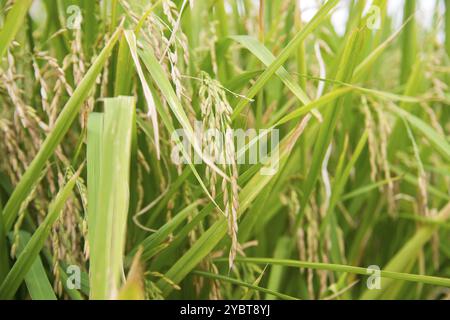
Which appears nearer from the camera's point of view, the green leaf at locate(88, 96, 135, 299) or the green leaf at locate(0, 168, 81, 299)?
the green leaf at locate(88, 96, 135, 299)

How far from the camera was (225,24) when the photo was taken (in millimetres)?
1001

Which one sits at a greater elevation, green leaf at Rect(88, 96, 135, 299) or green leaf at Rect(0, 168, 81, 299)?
green leaf at Rect(88, 96, 135, 299)

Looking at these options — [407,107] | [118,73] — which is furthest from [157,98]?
[407,107]

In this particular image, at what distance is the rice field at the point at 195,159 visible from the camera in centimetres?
67

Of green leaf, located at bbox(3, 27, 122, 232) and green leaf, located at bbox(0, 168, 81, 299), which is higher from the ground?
green leaf, located at bbox(3, 27, 122, 232)

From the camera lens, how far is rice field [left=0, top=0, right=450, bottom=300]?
67 centimetres

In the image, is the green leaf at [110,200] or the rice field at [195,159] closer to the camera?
the green leaf at [110,200]

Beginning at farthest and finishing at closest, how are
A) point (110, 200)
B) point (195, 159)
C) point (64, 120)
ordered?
point (195, 159) < point (64, 120) < point (110, 200)

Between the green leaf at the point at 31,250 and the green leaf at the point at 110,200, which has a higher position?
the green leaf at the point at 110,200

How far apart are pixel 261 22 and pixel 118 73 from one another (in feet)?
0.78

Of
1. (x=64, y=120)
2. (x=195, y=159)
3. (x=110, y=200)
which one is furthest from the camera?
(x=195, y=159)

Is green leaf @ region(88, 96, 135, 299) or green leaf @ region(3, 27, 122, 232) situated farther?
green leaf @ region(3, 27, 122, 232)

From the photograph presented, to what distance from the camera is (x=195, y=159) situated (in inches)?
31.2
